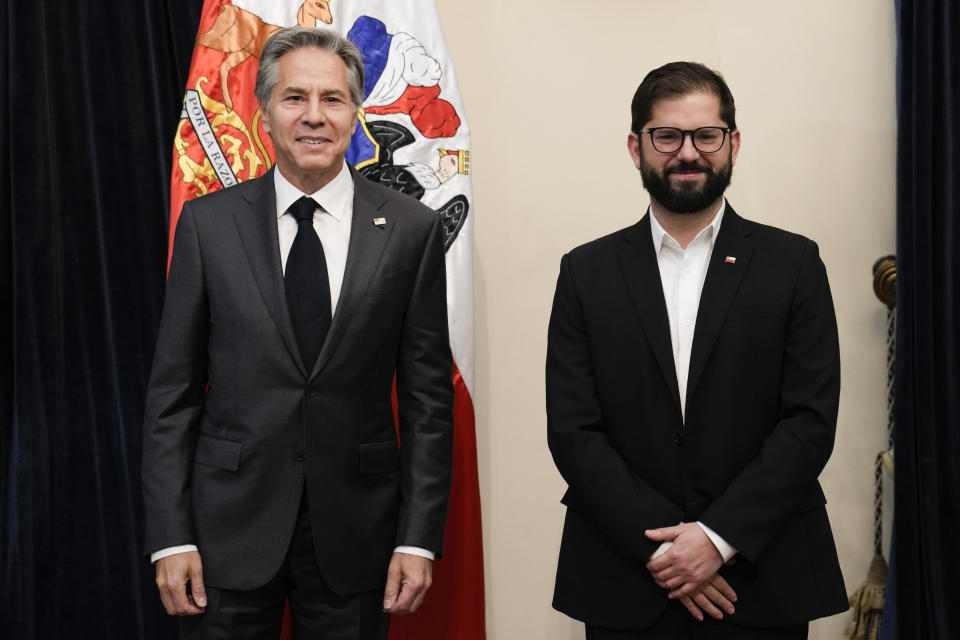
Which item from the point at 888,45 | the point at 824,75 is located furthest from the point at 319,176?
the point at 888,45

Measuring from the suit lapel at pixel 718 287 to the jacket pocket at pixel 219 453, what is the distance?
2.91 feet

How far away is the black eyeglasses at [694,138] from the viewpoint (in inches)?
73.7

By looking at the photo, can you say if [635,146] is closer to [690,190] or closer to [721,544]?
[690,190]

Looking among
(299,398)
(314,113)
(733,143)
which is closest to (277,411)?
(299,398)

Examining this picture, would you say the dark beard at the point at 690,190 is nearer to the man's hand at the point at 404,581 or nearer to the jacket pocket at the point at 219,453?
the man's hand at the point at 404,581

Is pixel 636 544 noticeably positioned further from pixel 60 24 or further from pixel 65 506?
pixel 60 24

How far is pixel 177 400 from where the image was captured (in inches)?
72.1

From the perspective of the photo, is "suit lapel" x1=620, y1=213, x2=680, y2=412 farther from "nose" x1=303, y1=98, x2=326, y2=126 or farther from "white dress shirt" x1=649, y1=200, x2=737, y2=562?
"nose" x1=303, y1=98, x2=326, y2=126

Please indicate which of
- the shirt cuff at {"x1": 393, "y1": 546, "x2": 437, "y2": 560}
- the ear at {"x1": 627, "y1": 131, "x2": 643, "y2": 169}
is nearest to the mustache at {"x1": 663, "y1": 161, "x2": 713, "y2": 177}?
the ear at {"x1": 627, "y1": 131, "x2": 643, "y2": 169}

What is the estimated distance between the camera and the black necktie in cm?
182

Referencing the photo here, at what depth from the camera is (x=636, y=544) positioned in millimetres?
1750

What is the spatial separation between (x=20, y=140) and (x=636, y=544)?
83.5 inches

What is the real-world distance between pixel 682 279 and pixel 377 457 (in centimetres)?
72

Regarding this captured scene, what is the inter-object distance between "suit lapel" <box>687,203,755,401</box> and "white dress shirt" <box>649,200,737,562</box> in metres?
0.02
